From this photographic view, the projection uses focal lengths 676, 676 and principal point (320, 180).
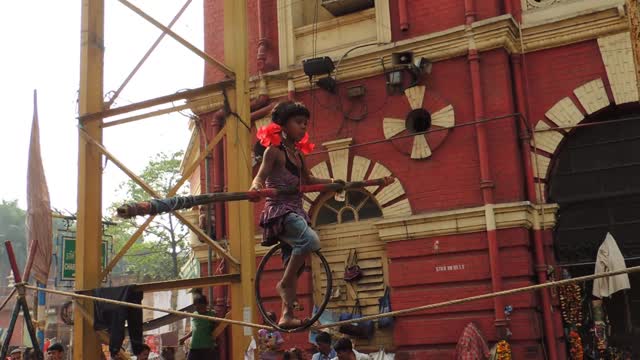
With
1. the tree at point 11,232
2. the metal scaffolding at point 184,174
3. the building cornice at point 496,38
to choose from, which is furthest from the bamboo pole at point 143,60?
the tree at point 11,232

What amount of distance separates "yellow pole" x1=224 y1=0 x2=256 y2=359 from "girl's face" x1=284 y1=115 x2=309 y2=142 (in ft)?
7.39

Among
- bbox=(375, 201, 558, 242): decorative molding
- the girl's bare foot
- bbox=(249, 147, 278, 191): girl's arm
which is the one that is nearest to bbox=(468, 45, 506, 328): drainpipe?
bbox=(375, 201, 558, 242): decorative molding

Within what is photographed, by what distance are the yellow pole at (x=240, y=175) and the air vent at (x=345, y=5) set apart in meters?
5.10

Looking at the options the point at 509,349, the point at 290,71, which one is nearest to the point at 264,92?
the point at 290,71

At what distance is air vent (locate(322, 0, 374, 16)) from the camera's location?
12.8 m

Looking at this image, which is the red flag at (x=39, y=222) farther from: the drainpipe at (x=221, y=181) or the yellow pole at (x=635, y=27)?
the yellow pole at (x=635, y=27)

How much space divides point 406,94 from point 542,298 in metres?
4.04

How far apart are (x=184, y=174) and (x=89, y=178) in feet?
4.26

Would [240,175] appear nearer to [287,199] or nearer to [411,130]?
[287,199]

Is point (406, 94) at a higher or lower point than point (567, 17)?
lower

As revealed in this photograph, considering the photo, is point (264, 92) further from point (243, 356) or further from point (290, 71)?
point (243, 356)

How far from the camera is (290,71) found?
1263 cm

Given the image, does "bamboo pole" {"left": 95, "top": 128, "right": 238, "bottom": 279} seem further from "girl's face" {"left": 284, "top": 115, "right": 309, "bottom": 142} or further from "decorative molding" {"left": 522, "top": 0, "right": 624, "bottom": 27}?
"decorative molding" {"left": 522, "top": 0, "right": 624, "bottom": 27}

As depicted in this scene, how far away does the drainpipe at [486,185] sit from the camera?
404 inches
